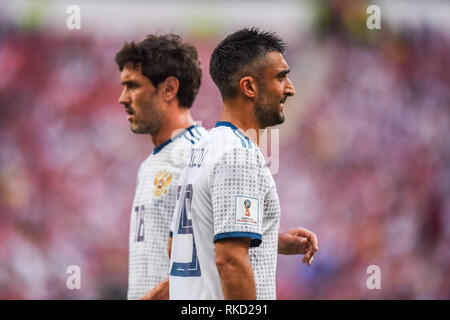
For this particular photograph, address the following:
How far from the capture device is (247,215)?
2.29 meters

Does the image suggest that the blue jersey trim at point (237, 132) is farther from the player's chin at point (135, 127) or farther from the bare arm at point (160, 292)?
the player's chin at point (135, 127)

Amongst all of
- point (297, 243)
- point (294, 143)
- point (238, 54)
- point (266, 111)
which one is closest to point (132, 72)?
point (238, 54)

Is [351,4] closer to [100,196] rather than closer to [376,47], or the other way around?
[376,47]

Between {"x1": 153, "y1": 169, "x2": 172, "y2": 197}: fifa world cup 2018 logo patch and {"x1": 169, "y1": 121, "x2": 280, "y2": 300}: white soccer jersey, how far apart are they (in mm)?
903

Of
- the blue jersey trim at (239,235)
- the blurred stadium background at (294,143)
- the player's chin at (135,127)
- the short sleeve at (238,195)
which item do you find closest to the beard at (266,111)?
the short sleeve at (238,195)

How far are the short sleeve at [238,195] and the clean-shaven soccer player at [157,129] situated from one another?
43.6 inches

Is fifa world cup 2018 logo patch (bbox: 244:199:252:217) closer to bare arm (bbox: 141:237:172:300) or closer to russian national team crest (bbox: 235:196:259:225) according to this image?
russian national team crest (bbox: 235:196:259:225)

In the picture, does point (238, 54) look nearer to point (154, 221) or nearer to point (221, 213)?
point (221, 213)

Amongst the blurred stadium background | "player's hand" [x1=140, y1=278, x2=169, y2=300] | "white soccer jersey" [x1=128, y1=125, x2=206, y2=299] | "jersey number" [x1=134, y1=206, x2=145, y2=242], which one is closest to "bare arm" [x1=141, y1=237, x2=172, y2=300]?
"player's hand" [x1=140, y1=278, x2=169, y2=300]

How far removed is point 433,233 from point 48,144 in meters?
5.71

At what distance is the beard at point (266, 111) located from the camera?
2564 mm

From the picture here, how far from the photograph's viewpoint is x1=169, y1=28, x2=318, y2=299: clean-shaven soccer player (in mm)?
2275

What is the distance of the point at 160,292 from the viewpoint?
315cm
